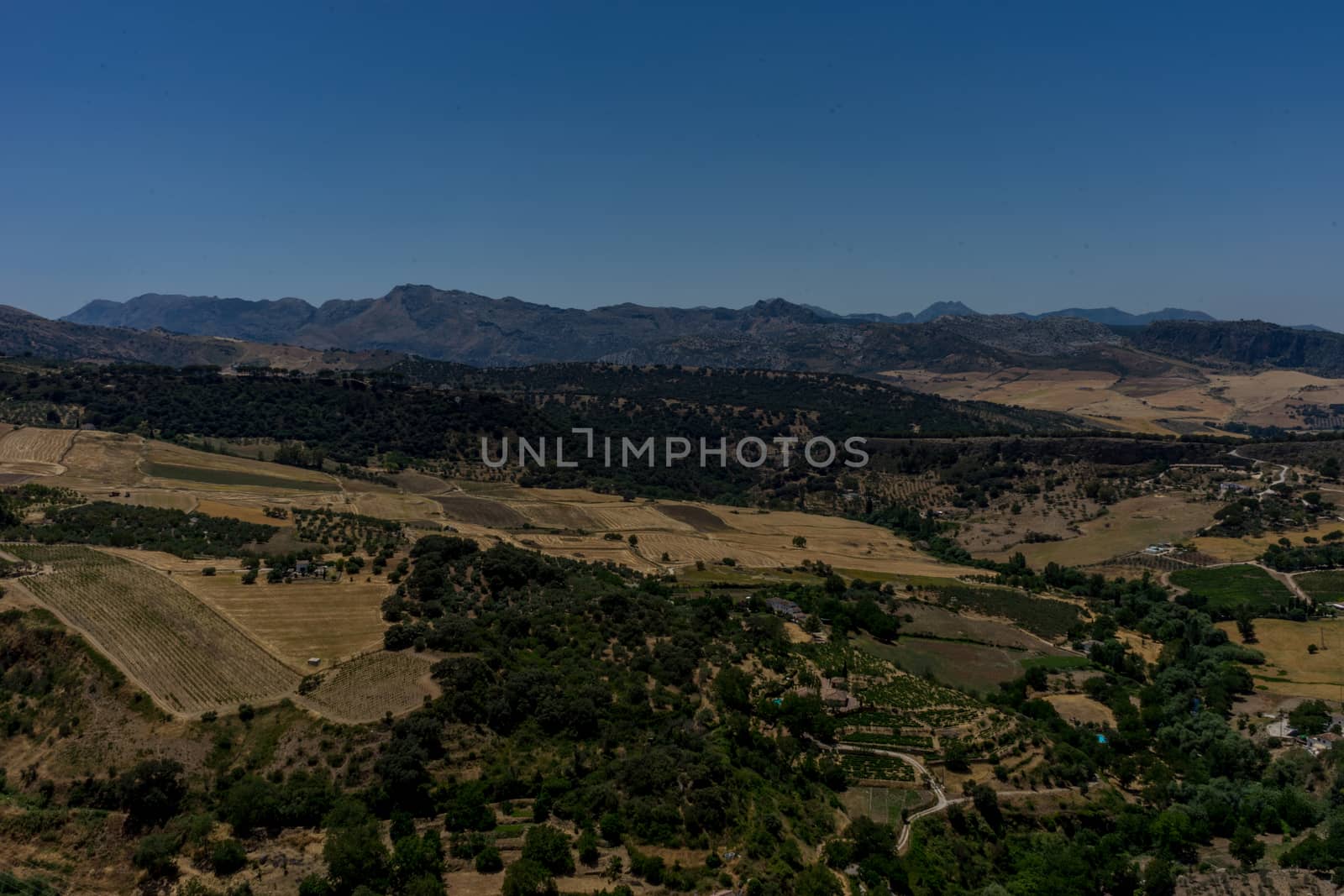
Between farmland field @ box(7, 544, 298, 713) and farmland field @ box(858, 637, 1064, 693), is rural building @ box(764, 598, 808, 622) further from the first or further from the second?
farmland field @ box(7, 544, 298, 713)

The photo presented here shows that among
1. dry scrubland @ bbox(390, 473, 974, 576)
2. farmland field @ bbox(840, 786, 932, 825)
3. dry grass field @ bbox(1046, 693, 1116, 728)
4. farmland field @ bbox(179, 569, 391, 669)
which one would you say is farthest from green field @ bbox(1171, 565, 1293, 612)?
farmland field @ bbox(179, 569, 391, 669)

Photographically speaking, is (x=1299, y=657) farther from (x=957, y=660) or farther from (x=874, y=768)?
(x=874, y=768)

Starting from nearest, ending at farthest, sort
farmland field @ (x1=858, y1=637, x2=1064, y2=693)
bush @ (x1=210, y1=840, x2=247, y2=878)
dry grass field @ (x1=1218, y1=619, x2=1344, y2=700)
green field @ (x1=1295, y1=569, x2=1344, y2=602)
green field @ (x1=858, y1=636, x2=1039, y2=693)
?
1. bush @ (x1=210, y1=840, x2=247, y2=878)
2. green field @ (x1=858, y1=636, x2=1039, y2=693)
3. farmland field @ (x1=858, y1=637, x2=1064, y2=693)
4. dry grass field @ (x1=1218, y1=619, x2=1344, y2=700)
5. green field @ (x1=1295, y1=569, x2=1344, y2=602)

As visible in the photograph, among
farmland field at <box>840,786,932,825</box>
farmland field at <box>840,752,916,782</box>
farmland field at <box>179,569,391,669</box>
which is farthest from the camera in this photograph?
farmland field at <box>179,569,391,669</box>

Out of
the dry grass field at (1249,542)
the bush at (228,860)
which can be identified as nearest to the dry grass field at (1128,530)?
the dry grass field at (1249,542)

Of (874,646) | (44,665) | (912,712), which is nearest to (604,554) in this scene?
(874,646)
